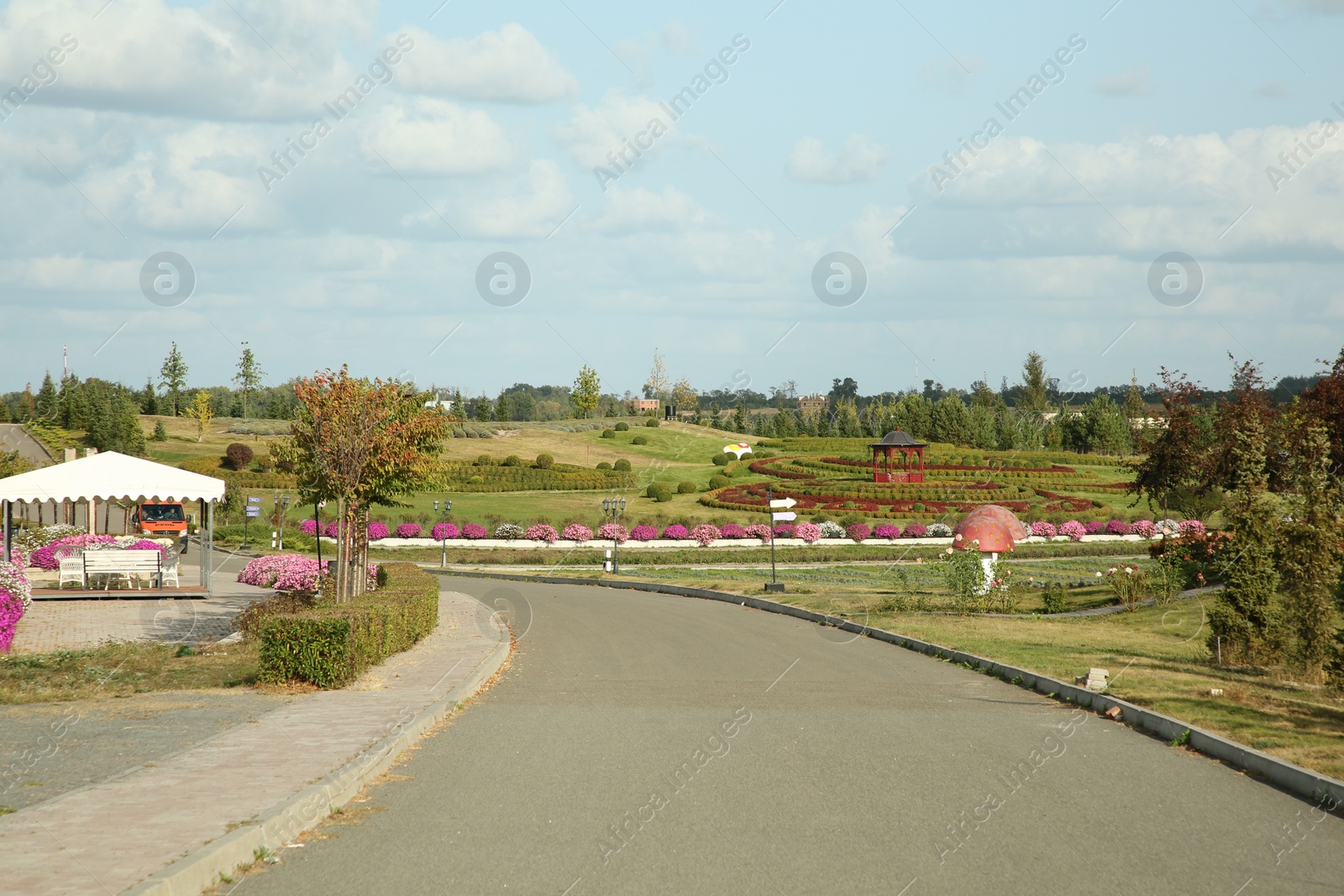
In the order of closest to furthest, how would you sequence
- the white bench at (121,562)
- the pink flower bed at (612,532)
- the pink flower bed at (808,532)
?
the white bench at (121,562) → the pink flower bed at (808,532) → the pink flower bed at (612,532)

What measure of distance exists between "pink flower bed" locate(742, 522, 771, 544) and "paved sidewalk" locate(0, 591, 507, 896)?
37277 millimetres

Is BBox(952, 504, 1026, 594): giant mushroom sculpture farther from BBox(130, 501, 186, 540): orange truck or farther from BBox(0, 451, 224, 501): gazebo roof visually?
BBox(130, 501, 186, 540): orange truck

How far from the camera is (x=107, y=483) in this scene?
24719 mm

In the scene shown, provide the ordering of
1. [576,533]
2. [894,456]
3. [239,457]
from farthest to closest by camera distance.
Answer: [239,457]
[894,456]
[576,533]

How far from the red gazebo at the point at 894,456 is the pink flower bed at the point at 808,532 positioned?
45.1ft

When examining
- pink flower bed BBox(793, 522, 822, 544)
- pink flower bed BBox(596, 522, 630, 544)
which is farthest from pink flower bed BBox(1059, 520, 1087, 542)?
pink flower bed BBox(596, 522, 630, 544)

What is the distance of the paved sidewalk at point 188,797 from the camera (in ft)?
19.0

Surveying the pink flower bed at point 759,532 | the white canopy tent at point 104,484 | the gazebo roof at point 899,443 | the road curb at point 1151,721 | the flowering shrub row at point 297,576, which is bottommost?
the road curb at point 1151,721

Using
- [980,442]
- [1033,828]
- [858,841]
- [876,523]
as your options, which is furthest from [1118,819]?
[980,442]

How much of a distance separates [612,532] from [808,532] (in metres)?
8.85

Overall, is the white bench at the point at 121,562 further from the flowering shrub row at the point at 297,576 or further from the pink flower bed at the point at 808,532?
the pink flower bed at the point at 808,532

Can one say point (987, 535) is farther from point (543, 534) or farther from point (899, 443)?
point (899, 443)

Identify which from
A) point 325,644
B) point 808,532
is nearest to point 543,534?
point 808,532

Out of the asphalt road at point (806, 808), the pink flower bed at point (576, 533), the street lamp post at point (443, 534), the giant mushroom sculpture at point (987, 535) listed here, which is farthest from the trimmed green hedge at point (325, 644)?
the pink flower bed at point (576, 533)
